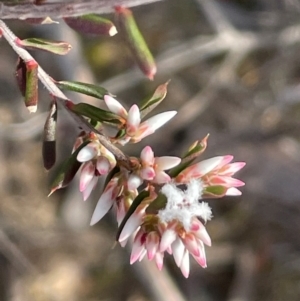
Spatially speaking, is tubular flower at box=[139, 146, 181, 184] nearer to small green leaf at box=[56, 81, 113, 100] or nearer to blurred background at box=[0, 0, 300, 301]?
small green leaf at box=[56, 81, 113, 100]

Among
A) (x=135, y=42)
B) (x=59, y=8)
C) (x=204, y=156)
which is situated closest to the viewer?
(x=59, y=8)

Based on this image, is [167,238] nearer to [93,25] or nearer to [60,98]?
[60,98]

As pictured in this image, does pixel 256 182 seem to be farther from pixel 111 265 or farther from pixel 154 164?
pixel 154 164

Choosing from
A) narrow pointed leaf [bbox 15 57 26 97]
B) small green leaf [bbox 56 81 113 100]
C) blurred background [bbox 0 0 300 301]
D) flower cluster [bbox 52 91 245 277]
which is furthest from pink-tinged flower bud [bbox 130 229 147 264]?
blurred background [bbox 0 0 300 301]

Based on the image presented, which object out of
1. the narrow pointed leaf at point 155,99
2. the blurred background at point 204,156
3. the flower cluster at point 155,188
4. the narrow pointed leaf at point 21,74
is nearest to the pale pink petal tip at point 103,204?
the flower cluster at point 155,188

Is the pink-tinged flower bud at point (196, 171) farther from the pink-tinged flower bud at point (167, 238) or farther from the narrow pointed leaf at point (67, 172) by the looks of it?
the narrow pointed leaf at point (67, 172)

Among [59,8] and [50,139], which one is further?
[50,139]

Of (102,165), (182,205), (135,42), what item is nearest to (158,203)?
(182,205)

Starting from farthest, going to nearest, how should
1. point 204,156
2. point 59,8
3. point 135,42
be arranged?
point 204,156, point 135,42, point 59,8
